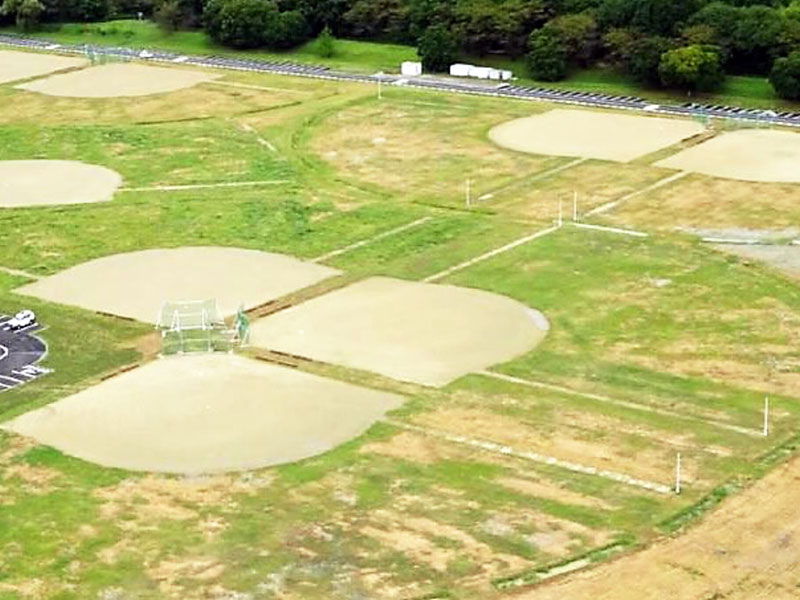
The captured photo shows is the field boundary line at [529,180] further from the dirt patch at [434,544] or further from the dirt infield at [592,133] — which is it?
the dirt patch at [434,544]

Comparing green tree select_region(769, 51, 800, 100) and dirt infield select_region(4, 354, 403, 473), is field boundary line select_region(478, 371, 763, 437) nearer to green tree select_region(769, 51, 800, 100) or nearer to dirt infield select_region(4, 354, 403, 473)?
dirt infield select_region(4, 354, 403, 473)

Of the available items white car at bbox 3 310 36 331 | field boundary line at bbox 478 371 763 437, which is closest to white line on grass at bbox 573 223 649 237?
field boundary line at bbox 478 371 763 437

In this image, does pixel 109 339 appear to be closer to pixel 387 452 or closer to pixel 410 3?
pixel 387 452

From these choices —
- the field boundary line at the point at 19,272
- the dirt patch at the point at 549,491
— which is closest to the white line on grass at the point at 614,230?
the field boundary line at the point at 19,272

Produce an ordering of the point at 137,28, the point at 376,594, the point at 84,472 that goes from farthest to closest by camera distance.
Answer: the point at 137,28 < the point at 84,472 < the point at 376,594

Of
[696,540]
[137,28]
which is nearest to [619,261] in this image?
[696,540]

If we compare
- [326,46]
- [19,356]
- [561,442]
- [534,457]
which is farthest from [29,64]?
[534,457]

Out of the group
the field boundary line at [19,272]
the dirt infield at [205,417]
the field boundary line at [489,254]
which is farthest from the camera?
the field boundary line at [19,272]
